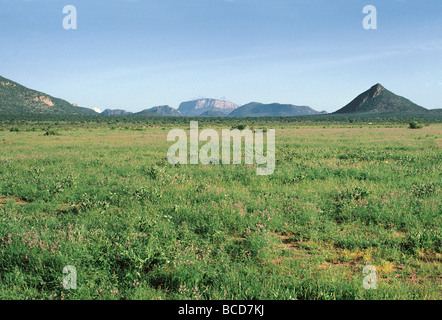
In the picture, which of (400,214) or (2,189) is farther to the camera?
(2,189)

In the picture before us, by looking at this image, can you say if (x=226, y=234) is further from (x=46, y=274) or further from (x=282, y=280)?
(x=46, y=274)

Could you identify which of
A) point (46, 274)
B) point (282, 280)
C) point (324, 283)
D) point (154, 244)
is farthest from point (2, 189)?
point (324, 283)

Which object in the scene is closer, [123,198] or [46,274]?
[46,274]

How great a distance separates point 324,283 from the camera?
465 cm

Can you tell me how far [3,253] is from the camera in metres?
5.47

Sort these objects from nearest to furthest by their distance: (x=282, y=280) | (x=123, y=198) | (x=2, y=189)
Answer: (x=282, y=280) < (x=123, y=198) < (x=2, y=189)

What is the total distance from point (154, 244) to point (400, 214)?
21.5ft

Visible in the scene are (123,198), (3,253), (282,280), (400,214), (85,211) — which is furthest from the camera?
(123,198)

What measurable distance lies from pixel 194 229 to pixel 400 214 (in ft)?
18.5
